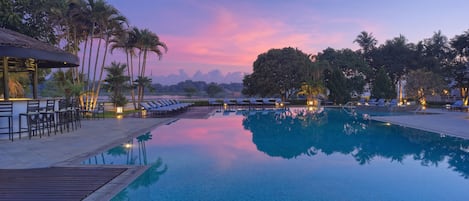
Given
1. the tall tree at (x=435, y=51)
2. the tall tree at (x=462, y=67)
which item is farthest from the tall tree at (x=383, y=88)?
the tall tree at (x=435, y=51)

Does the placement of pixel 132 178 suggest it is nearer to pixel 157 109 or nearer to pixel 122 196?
pixel 122 196

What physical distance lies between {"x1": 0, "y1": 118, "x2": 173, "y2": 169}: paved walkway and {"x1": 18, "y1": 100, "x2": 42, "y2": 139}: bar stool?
342 mm

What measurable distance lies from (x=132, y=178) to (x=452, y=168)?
665cm

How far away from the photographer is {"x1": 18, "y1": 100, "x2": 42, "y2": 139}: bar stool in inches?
380

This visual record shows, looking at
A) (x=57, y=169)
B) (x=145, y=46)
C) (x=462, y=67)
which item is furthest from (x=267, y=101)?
(x=57, y=169)

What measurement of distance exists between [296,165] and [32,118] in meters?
8.38

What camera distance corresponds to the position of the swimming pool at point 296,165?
5.23 m

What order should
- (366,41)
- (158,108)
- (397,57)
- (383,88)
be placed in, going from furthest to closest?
(366,41)
(397,57)
(383,88)
(158,108)

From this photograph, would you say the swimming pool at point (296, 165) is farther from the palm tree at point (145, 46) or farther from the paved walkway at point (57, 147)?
the palm tree at point (145, 46)

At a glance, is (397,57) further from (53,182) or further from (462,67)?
(53,182)

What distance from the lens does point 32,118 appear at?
10273mm

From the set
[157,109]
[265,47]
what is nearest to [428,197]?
[157,109]

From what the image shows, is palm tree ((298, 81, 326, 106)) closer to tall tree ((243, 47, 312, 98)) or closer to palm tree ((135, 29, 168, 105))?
tall tree ((243, 47, 312, 98))

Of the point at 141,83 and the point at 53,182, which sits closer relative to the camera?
the point at 53,182
